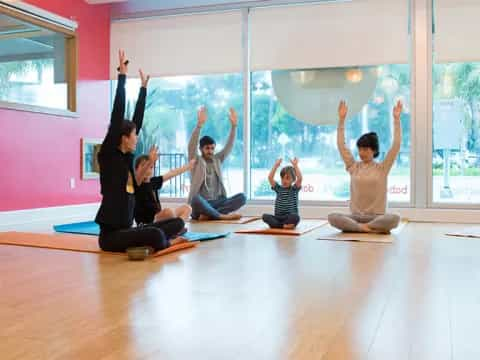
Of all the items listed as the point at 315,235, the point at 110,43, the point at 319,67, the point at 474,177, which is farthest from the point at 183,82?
the point at 474,177

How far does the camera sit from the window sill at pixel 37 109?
16.6 ft

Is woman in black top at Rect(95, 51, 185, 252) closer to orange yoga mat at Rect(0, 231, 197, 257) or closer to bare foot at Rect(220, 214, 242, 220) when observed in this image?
orange yoga mat at Rect(0, 231, 197, 257)

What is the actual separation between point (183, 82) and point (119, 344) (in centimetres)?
535

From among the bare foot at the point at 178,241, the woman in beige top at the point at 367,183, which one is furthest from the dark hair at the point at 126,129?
the woman in beige top at the point at 367,183

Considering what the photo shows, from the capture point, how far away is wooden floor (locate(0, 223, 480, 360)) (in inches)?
62.3

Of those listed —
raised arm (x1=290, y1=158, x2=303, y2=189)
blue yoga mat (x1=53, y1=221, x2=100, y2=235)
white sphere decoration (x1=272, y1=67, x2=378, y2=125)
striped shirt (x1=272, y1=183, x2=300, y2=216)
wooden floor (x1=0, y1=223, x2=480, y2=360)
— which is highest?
white sphere decoration (x1=272, y1=67, x2=378, y2=125)

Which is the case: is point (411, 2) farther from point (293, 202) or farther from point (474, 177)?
point (293, 202)

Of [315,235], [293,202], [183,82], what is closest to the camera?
[315,235]

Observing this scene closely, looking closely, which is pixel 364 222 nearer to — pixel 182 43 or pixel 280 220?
pixel 280 220

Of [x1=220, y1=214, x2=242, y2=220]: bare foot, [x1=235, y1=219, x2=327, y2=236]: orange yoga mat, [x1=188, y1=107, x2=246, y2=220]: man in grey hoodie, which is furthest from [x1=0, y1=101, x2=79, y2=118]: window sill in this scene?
[x1=235, y1=219, x2=327, y2=236]: orange yoga mat

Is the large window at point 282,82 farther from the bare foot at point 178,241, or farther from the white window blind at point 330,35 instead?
the bare foot at point 178,241

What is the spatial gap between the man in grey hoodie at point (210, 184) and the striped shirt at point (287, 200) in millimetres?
997

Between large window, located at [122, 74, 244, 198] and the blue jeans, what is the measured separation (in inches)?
19.0

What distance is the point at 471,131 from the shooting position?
5.60 meters
